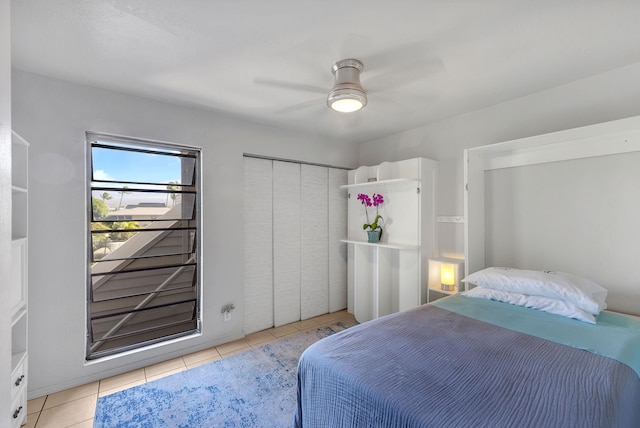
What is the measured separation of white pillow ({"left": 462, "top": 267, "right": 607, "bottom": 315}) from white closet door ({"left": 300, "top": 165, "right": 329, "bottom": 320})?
2.09 meters

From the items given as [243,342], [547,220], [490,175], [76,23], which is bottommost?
[243,342]

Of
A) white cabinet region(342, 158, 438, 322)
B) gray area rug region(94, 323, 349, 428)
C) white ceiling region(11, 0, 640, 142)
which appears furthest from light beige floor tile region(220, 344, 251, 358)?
white ceiling region(11, 0, 640, 142)

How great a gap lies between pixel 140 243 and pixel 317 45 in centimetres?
246

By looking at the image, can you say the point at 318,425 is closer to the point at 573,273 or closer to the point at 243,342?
the point at 243,342

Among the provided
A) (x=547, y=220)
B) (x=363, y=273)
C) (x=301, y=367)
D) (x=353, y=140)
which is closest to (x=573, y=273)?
(x=547, y=220)

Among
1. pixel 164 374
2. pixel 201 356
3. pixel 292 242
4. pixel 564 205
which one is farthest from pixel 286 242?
pixel 564 205

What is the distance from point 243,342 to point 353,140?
3.04 metres

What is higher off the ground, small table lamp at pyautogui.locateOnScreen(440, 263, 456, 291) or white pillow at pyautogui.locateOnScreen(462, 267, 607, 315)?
white pillow at pyautogui.locateOnScreen(462, 267, 607, 315)

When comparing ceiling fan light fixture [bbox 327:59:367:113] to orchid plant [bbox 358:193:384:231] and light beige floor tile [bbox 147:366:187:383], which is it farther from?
light beige floor tile [bbox 147:366:187:383]

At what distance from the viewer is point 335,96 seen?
1.96 m

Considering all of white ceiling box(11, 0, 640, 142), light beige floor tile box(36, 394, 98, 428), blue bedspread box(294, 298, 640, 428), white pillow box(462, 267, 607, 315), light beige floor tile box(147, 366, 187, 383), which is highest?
white ceiling box(11, 0, 640, 142)

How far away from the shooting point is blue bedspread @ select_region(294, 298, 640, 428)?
102cm

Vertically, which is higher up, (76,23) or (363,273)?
(76,23)

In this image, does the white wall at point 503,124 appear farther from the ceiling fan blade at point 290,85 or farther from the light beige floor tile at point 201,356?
the light beige floor tile at point 201,356
